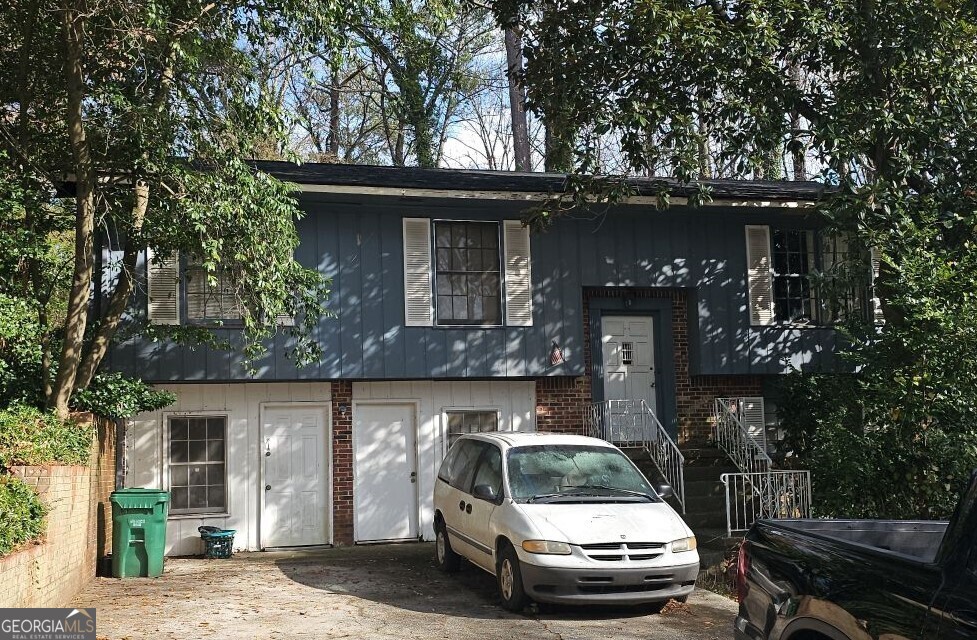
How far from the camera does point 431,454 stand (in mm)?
15609

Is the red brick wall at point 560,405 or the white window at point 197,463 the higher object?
the red brick wall at point 560,405

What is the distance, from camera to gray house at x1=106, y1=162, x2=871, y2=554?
1463 cm

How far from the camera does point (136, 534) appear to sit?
38.8ft

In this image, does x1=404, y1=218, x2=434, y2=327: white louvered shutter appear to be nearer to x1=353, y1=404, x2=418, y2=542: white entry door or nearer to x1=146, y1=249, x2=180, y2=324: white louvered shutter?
x1=353, y1=404, x2=418, y2=542: white entry door

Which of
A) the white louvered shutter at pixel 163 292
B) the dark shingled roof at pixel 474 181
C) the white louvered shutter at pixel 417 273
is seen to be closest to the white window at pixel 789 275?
the dark shingled roof at pixel 474 181

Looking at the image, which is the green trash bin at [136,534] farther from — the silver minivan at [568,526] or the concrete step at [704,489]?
the concrete step at [704,489]

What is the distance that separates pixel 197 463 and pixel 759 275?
973cm

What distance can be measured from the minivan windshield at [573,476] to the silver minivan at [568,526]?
0.01m

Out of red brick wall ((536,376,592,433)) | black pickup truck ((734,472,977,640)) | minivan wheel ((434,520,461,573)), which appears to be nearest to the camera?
black pickup truck ((734,472,977,640))

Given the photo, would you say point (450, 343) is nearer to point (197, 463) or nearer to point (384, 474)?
point (384, 474)

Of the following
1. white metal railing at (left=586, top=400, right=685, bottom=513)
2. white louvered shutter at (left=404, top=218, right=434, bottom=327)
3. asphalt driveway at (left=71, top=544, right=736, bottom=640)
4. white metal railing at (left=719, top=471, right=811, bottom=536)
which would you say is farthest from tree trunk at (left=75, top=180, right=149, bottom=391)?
white metal railing at (left=719, top=471, right=811, bottom=536)

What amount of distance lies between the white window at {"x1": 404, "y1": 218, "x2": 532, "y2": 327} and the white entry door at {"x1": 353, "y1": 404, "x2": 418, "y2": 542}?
1831 mm

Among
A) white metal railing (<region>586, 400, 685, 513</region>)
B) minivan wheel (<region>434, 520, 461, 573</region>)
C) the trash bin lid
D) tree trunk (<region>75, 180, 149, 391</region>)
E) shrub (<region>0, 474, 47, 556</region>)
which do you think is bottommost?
minivan wheel (<region>434, 520, 461, 573</region>)

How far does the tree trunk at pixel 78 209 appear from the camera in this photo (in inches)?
418
